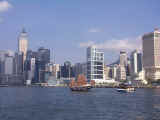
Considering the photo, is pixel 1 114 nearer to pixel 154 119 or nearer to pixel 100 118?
pixel 100 118

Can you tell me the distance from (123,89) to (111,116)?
111 meters

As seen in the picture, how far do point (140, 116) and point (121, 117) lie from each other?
377 centimetres

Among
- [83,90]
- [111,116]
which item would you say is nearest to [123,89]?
[83,90]

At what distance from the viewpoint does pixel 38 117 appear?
54688mm

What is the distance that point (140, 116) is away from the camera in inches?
2167

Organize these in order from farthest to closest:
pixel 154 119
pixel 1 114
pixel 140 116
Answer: pixel 1 114 → pixel 140 116 → pixel 154 119

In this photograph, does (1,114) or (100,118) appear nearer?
(100,118)

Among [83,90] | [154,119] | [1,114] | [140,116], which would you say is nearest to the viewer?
[154,119]

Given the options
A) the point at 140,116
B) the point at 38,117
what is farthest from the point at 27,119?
the point at 140,116

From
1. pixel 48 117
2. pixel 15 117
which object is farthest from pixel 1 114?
pixel 48 117

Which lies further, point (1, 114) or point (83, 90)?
point (83, 90)

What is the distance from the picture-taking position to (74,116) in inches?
2201

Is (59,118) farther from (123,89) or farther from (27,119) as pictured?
(123,89)

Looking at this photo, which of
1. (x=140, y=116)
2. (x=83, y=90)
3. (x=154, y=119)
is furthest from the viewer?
(x=83, y=90)
